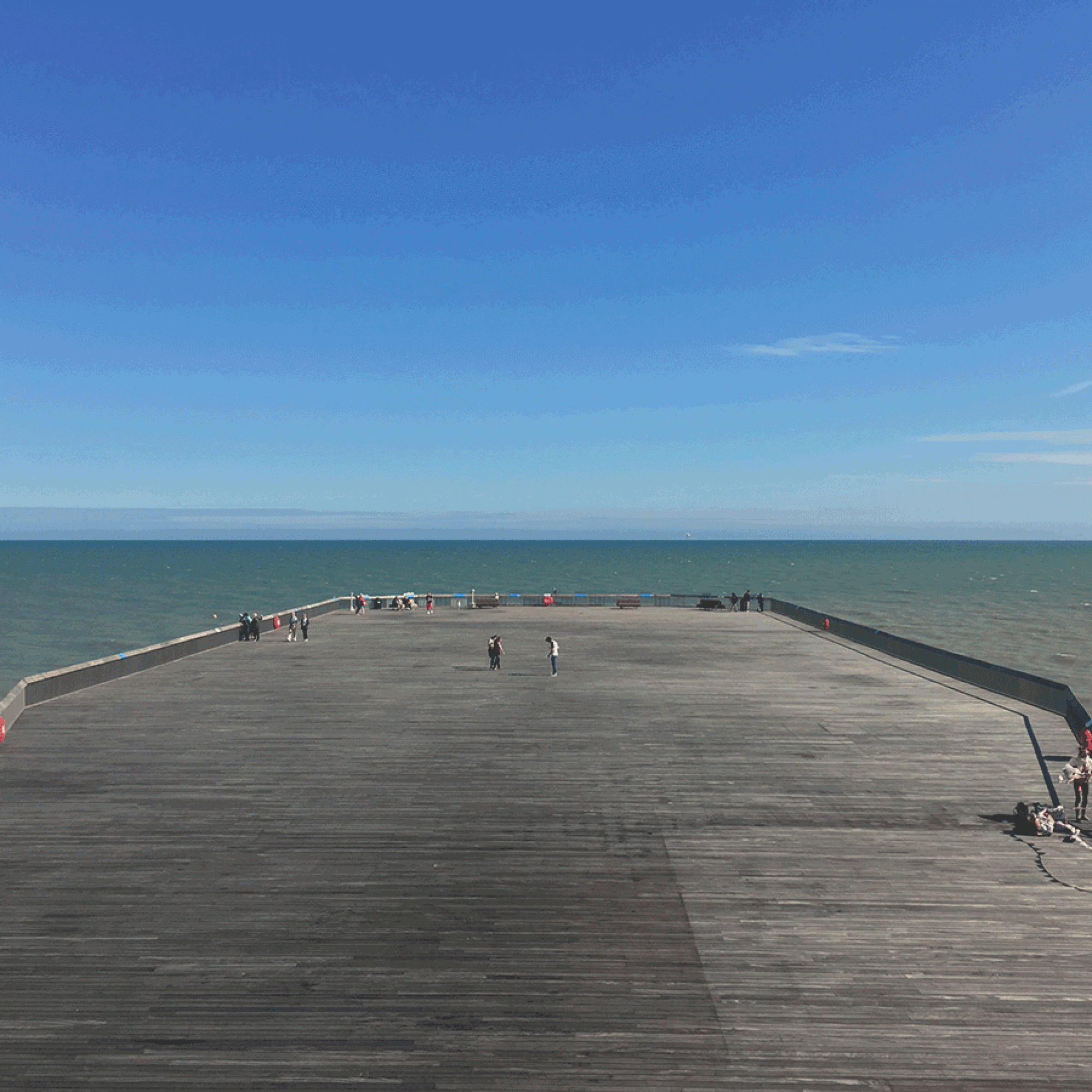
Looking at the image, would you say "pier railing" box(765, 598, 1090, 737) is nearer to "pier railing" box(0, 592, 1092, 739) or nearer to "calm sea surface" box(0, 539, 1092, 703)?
"pier railing" box(0, 592, 1092, 739)

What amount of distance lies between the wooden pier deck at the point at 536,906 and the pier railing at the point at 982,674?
113 cm

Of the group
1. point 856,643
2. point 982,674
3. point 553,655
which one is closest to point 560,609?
point 856,643

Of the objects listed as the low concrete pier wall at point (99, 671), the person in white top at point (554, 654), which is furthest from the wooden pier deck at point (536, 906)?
the person in white top at point (554, 654)

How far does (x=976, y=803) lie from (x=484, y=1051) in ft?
38.4

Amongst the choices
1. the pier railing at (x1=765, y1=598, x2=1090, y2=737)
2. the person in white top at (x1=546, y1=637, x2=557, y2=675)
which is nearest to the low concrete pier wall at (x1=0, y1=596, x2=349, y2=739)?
the person in white top at (x1=546, y1=637, x2=557, y2=675)

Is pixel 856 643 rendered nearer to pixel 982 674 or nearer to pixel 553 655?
pixel 982 674

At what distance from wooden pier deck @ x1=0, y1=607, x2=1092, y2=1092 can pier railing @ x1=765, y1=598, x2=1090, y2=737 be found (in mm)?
1135

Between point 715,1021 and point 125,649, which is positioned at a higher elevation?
point 715,1021

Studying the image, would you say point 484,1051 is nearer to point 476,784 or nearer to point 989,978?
point 989,978

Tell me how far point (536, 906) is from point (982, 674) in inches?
922

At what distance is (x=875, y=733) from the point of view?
67.0ft

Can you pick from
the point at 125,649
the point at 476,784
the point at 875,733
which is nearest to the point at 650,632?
the point at 875,733

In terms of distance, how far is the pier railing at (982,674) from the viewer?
2164 centimetres

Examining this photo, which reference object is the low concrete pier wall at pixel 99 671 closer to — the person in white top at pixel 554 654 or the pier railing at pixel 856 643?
the pier railing at pixel 856 643
